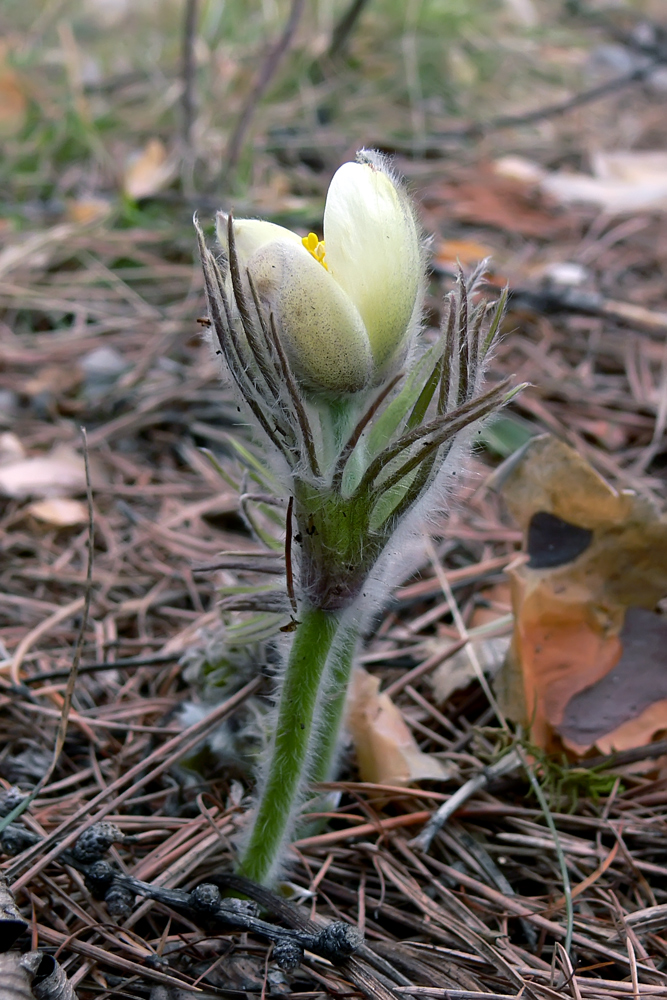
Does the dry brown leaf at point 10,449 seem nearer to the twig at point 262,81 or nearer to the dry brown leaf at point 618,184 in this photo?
the twig at point 262,81

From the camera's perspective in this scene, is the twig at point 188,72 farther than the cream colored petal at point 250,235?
Yes

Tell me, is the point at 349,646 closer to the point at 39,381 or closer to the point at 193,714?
the point at 193,714

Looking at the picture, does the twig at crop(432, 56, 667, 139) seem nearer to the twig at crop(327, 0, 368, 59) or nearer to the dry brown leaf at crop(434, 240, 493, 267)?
the twig at crop(327, 0, 368, 59)

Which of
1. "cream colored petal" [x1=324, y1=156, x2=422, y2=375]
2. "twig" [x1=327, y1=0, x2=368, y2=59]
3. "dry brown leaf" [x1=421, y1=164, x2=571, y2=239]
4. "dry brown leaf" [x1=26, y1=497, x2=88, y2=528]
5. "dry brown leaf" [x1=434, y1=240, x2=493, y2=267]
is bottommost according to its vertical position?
"dry brown leaf" [x1=26, y1=497, x2=88, y2=528]

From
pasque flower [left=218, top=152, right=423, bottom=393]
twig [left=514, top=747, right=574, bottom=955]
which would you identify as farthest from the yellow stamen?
twig [left=514, top=747, right=574, bottom=955]

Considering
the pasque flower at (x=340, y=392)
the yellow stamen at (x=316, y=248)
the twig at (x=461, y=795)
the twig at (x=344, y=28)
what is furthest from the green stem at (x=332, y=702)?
the twig at (x=344, y=28)

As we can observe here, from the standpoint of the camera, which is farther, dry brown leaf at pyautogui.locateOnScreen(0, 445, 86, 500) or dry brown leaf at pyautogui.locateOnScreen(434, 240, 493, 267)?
dry brown leaf at pyautogui.locateOnScreen(434, 240, 493, 267)

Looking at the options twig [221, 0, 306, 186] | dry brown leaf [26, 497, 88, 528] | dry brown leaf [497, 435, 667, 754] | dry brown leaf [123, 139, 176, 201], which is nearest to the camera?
dry brown leaf [497, 435, 667, 754]

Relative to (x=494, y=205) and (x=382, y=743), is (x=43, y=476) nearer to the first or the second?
(x=382, y=743)
